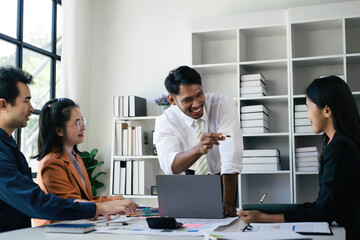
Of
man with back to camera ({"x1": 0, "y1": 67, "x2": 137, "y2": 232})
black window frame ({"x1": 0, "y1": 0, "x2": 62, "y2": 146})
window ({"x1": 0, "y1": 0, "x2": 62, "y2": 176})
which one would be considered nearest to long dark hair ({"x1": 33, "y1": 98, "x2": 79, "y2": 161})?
man with back to camera ({"x1": 0, "y1": 67, "x2": 137, "y2": 232})

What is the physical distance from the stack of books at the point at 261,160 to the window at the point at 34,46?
6.53 feet

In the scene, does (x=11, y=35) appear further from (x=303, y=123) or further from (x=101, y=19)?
(x=303, y=123)

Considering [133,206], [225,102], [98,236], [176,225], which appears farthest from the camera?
[225,102]

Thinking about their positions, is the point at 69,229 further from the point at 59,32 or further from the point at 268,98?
the point at 59,32

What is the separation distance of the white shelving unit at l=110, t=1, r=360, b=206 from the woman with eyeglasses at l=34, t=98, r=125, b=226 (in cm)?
198

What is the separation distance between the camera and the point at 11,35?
4203 millimetres

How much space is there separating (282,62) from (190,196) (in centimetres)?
253

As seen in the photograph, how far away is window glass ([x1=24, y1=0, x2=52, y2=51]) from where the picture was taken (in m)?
4.43

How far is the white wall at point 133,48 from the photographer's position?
475 centimetres

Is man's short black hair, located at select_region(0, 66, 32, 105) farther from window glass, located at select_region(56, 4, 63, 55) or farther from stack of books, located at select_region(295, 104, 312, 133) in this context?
window glass, located at select_region(56, 4, 63, 55)

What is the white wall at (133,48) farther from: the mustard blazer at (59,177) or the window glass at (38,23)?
the mustard blazer at (59,177)

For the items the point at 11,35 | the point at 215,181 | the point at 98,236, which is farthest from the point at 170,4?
the point at 98,236

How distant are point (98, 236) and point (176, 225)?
29 centimetres

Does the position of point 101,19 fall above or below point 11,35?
above
